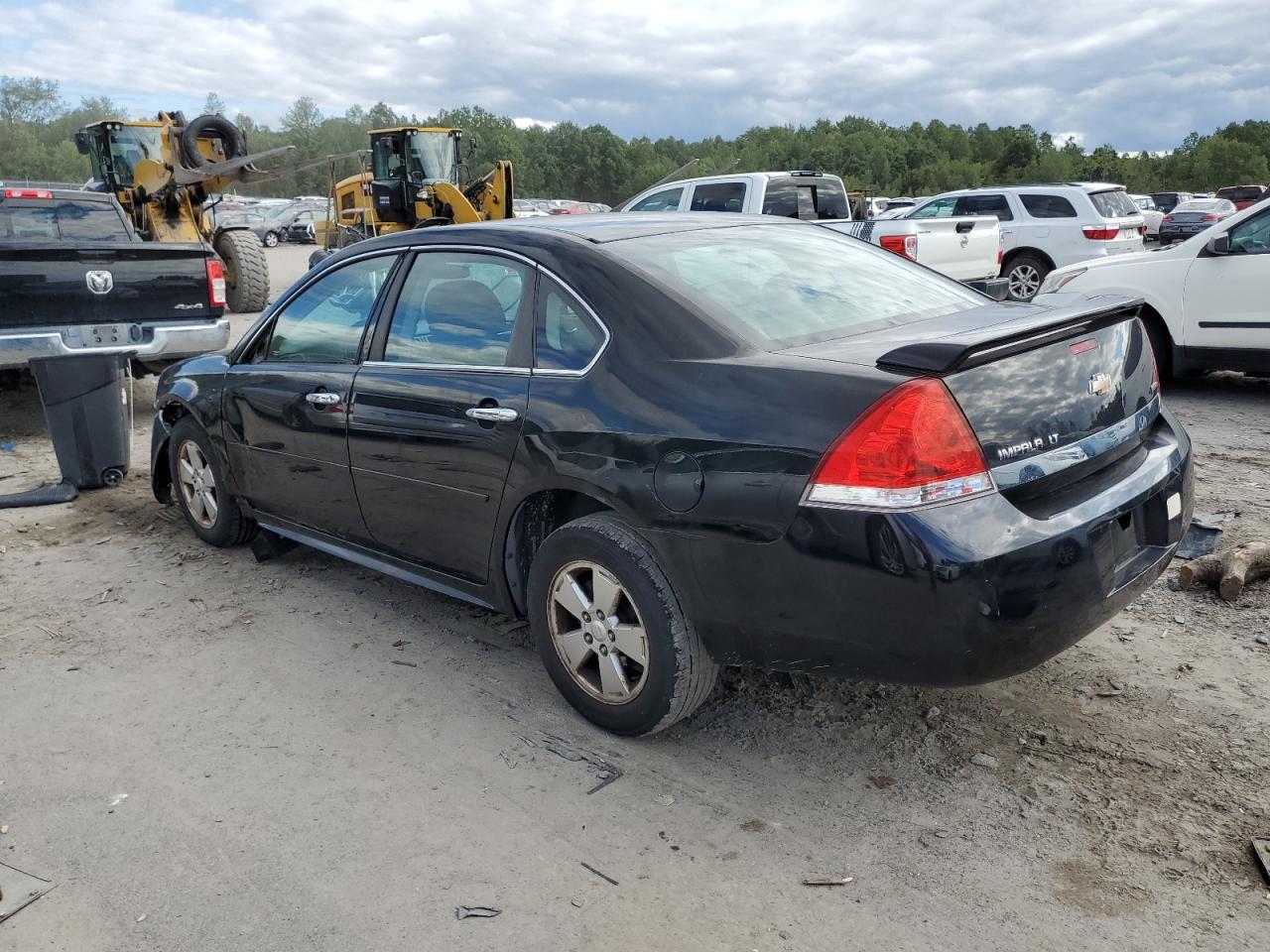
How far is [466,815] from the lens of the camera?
297cm

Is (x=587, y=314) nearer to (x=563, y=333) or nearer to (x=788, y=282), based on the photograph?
(x=563, y=333)

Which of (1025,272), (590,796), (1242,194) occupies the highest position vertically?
(1242,194)

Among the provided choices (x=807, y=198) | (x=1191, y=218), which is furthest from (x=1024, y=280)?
(x=1191, y=218)

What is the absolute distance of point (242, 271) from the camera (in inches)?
566

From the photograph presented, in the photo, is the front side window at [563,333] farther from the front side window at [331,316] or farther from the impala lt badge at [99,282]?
the impala lt badge at [99,282]

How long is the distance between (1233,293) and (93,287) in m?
8.58

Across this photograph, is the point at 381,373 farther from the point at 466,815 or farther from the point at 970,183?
the point at 970,183

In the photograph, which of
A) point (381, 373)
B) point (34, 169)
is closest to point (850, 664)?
point (381, 373)

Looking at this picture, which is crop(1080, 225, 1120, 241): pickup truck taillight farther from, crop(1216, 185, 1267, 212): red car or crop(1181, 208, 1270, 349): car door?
crop(1216, 185, 1267, 212): red car

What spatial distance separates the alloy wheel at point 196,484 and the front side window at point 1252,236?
740cm

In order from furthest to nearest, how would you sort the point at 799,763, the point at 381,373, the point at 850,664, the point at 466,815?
the point at 381,373
the point at 799,763
the point at 466,815
the point at 850,664

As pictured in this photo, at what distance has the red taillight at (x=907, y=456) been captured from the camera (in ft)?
8.50

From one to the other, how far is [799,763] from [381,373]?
6.83 ft

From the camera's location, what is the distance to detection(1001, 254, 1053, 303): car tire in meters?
14.7
